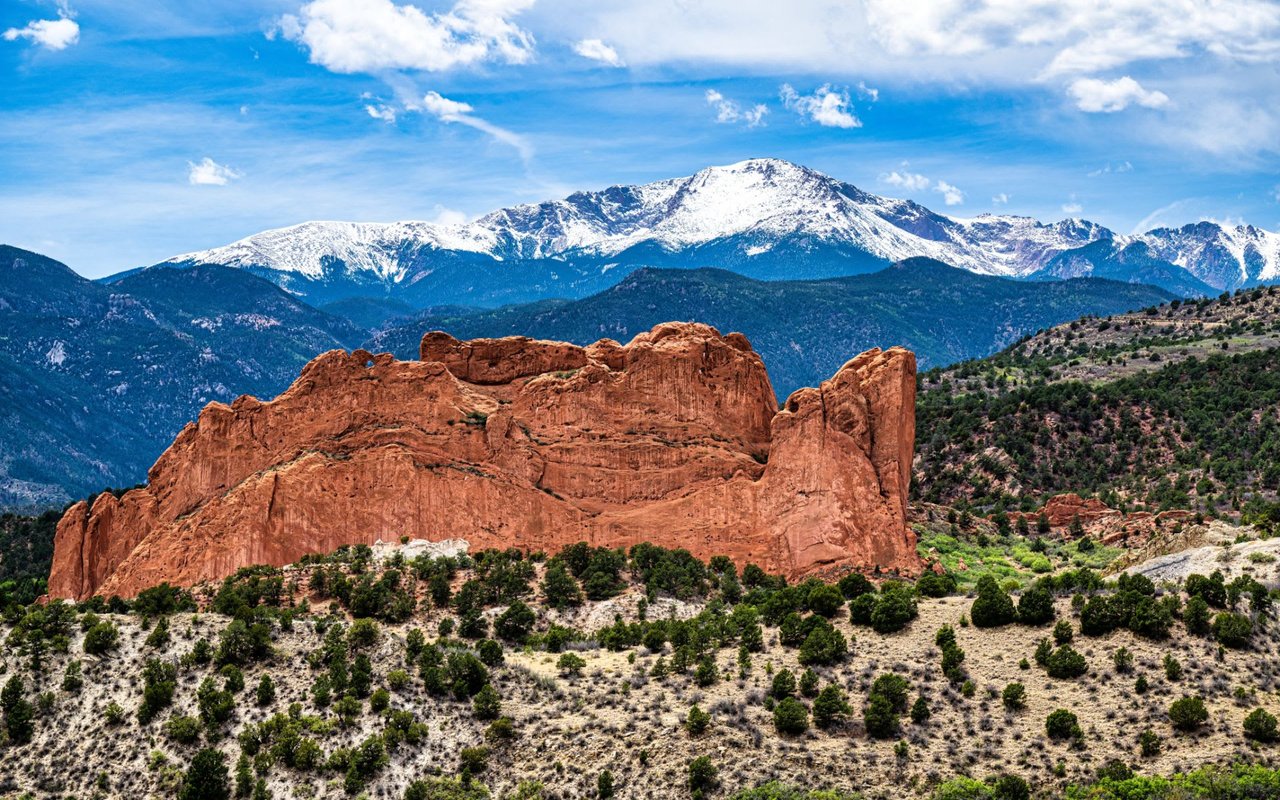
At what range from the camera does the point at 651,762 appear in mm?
62625

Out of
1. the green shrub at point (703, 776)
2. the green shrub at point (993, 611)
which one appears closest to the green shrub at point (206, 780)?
the green shrub at point (703, 776)

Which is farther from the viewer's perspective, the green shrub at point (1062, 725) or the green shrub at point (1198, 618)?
the green shrub at point (1198, 618)

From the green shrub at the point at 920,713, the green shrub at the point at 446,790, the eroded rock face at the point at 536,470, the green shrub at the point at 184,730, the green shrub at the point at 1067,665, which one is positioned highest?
the eroded rock face at the point at 536,470

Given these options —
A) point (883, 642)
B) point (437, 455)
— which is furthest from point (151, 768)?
point (883, 642)

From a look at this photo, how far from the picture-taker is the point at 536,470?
8775 centimetres

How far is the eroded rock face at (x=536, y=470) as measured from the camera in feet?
279

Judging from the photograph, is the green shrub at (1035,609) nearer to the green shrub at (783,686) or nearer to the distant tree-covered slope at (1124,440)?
the green shrub at (783,686)

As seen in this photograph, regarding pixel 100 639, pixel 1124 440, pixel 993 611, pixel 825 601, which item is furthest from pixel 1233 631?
pixel 1124 440

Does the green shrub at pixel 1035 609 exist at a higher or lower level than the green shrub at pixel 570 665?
higher

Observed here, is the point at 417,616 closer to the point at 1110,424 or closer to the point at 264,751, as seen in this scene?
the point at 264,751

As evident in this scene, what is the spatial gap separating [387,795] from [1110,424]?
101m

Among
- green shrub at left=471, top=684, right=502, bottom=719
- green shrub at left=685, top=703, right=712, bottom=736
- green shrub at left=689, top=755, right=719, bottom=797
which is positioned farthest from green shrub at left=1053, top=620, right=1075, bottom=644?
green shrub at left=471, top=684, right=502, bottom=719

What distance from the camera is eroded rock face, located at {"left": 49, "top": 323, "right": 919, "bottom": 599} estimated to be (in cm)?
8506

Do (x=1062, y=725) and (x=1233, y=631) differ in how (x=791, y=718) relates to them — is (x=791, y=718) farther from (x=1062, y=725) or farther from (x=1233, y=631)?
(x=1233, y=631)
